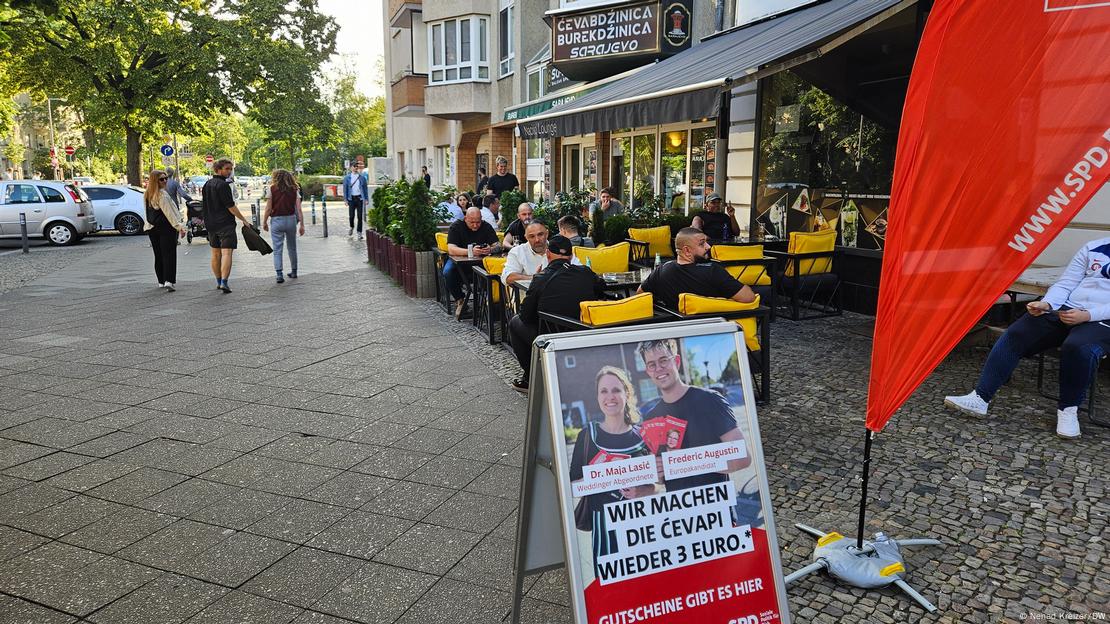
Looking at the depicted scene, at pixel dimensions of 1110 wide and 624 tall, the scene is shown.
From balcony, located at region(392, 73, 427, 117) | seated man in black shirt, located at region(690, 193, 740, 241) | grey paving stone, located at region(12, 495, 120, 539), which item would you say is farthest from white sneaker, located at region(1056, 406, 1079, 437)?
balcony, located at region(392, 73, 427, 117)

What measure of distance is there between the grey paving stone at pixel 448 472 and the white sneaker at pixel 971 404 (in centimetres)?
324

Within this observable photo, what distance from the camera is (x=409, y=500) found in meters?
3.98

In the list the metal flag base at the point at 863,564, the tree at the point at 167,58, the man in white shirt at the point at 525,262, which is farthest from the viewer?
the tree at the point at 167,58

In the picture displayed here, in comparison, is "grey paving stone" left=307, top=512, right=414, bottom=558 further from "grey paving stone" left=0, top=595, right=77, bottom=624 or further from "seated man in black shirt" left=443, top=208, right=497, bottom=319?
"seated man in black shirt" left=443, top=208, right=497, bottom=319

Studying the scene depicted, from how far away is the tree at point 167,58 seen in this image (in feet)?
77.4

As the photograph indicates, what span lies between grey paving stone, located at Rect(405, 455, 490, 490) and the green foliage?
5775 millimetres

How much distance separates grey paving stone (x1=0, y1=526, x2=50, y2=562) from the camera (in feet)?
11.3

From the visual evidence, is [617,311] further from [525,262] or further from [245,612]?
[245,612]

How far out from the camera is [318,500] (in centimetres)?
399

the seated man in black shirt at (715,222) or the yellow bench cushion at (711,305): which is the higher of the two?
the seated man in black shirt at (715,222)

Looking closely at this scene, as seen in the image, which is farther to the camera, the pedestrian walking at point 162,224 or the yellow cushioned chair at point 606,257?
the pedestrian walking at point 162,224

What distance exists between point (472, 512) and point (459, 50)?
22326 millimetres

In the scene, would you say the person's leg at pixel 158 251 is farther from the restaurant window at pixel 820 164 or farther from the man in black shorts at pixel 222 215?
the restaurant window at pixel 820 164

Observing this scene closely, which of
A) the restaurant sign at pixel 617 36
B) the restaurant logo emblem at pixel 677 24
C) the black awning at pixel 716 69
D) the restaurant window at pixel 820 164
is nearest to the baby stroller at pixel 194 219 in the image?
the restaurant sign at pixel 617 36
